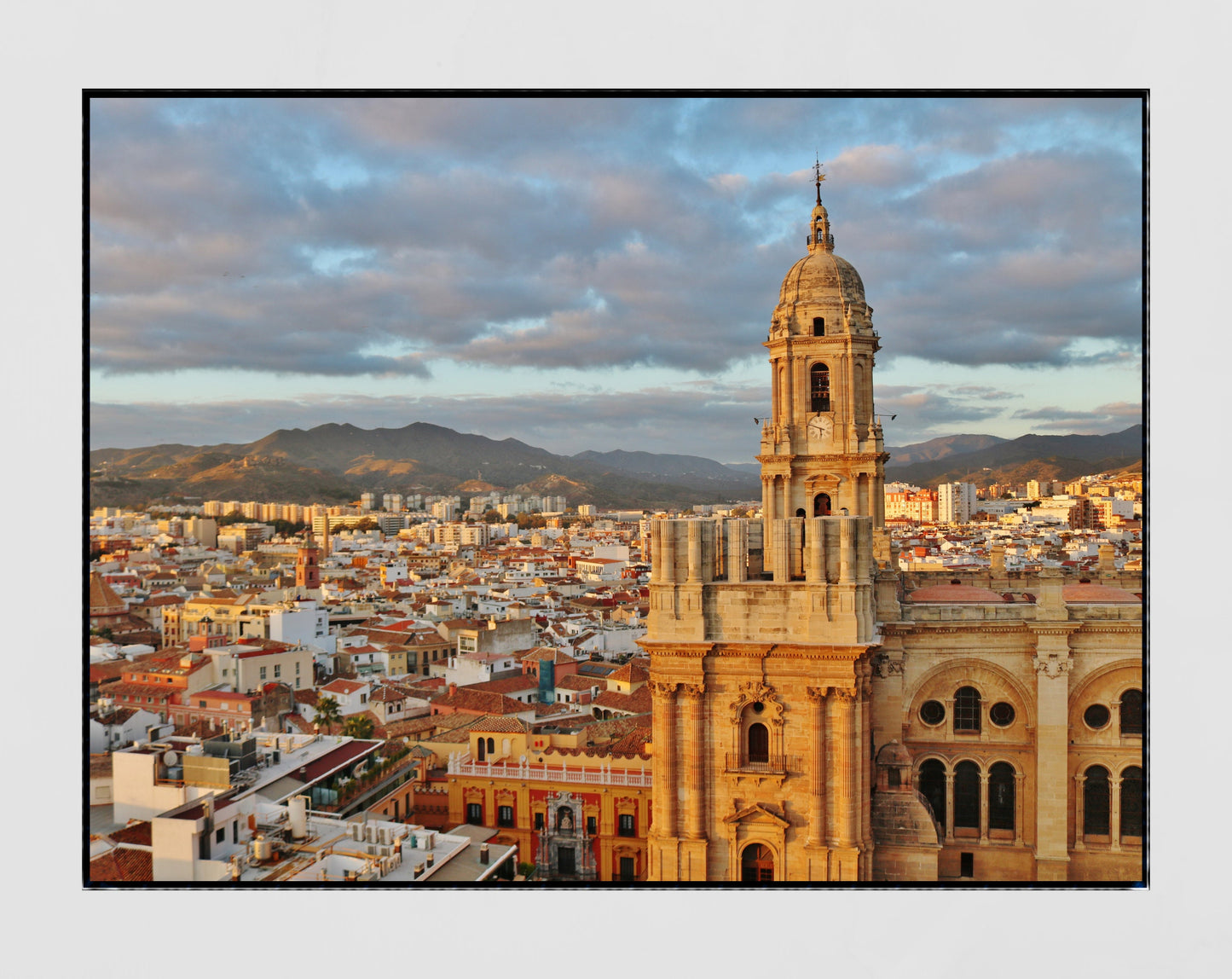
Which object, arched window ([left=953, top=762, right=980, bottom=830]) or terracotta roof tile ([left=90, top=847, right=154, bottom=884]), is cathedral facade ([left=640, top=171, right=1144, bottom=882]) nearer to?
arched window ([left=953, top=762, right=980, bottom=830])

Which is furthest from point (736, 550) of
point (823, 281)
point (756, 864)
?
point (823, 281)

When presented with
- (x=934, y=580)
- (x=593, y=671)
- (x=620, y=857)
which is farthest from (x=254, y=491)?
(x=934, y=580)

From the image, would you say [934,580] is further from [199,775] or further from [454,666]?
[454,666]

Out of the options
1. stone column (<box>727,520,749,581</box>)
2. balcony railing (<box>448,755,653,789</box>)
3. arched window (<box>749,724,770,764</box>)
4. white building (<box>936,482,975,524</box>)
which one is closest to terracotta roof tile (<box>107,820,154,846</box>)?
balcony railing (<box>448,755,653,789</box>)

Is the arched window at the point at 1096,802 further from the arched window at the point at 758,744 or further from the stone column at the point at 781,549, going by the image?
the stone column at the point at 781,549

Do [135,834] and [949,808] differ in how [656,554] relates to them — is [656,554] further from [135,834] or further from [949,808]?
[135,834]

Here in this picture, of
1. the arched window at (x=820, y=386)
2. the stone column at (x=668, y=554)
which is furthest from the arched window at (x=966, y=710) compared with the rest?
the arched window at (x=820, y=386)
